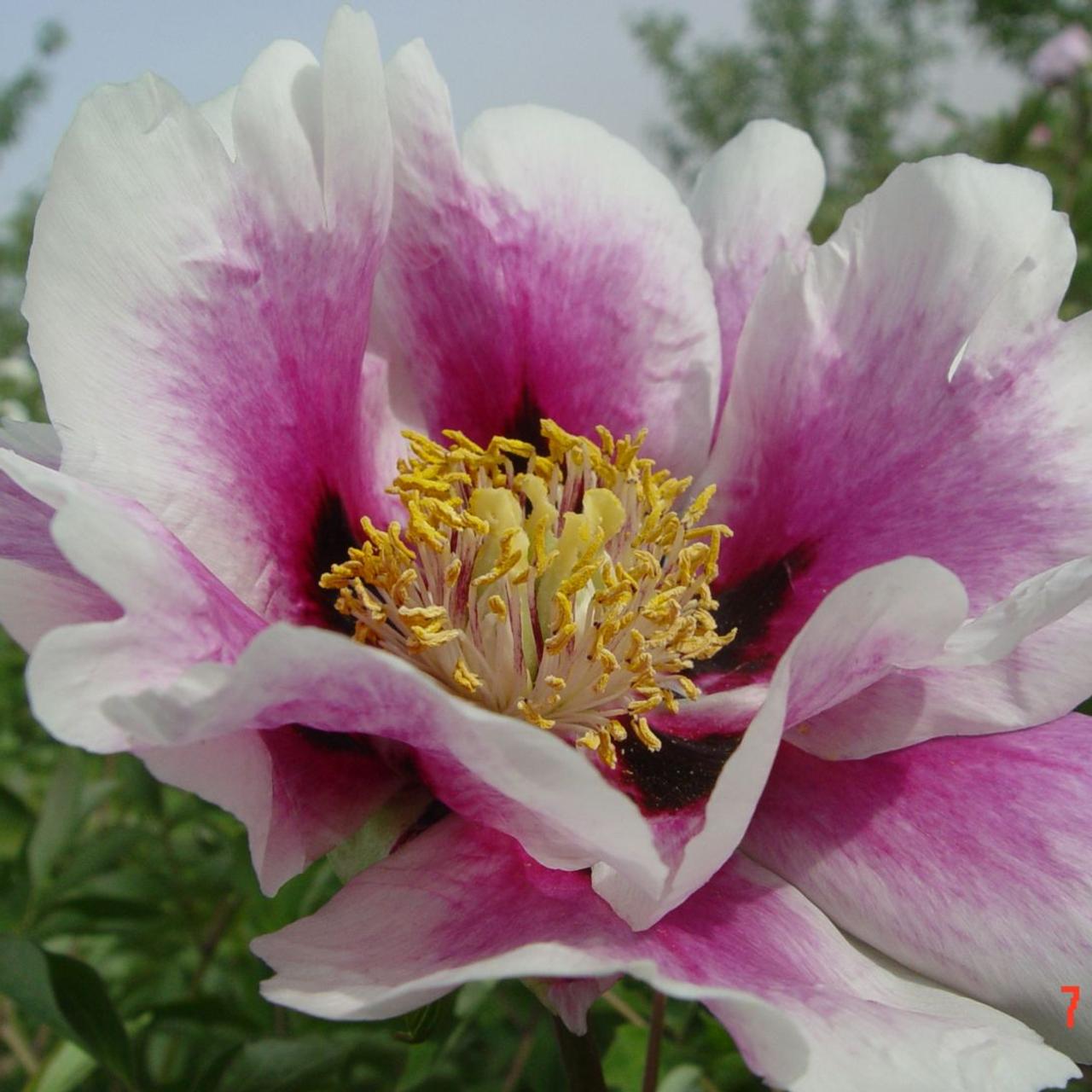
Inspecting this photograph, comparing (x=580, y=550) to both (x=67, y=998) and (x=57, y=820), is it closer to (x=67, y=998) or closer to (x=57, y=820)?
(x=67, y=998)

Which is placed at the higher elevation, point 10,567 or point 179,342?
point 179,342

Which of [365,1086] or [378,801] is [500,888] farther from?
[365,1086]

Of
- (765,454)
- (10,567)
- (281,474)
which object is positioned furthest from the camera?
(765,454)

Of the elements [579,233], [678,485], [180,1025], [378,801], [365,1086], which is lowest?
[365,1086]

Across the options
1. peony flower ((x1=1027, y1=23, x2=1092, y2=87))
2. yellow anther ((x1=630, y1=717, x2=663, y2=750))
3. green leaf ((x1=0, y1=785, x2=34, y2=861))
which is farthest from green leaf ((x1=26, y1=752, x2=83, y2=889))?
peony flower ((x1=1027, y1=23, x2=1092, y2=87))

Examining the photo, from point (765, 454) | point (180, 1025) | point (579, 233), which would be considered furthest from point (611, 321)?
point (180, 1025)

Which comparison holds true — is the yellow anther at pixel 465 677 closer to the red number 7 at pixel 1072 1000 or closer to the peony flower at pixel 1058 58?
the red number 7 at pixel 1072 1000

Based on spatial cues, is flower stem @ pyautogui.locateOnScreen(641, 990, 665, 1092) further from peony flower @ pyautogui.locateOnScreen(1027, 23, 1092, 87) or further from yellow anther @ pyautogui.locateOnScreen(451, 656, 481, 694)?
peony flower @ pyautogui.locateOnScreen(1027, 23, 1092, 87)
